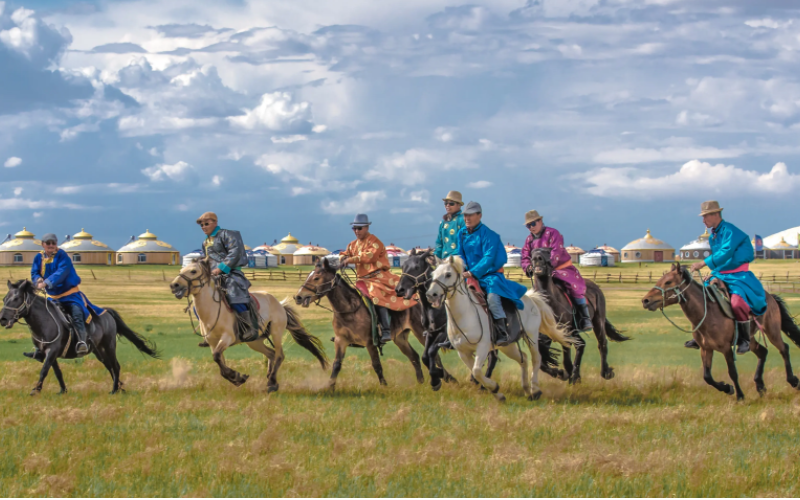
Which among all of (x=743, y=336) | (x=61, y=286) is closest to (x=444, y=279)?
(x=743, y=336)

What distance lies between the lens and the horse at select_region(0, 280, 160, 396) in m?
11.7

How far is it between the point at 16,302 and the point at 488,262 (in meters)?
7.28

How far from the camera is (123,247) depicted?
117 meters

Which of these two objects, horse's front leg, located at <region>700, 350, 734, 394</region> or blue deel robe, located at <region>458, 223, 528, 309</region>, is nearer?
horse's front leg, located at <region>700, 350, 734, 394</region>

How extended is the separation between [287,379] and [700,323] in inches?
277

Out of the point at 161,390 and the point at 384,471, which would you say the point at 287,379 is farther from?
the point at 384,471

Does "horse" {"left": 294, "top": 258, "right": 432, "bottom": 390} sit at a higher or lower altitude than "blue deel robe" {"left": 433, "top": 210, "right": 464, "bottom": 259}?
lower

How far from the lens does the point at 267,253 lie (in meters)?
120

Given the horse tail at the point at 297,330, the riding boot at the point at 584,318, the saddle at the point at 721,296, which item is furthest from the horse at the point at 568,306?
the horse tail at the point at 297,330

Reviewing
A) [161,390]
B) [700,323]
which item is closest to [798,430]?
[700,323]

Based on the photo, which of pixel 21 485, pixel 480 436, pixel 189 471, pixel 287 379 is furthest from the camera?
pixel 287 379

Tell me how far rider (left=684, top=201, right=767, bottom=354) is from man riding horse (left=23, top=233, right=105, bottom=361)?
962 centimetres

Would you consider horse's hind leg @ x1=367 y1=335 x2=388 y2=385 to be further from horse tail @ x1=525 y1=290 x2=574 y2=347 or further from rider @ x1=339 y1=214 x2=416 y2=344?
horse tail @ x1=525 y1=290 x2=574 y2=347

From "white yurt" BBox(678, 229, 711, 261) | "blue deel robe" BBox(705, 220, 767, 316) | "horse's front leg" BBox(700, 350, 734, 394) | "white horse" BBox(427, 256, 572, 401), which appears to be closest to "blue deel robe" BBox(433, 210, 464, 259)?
"white horse" BBox(427, 256, 572, 401)
